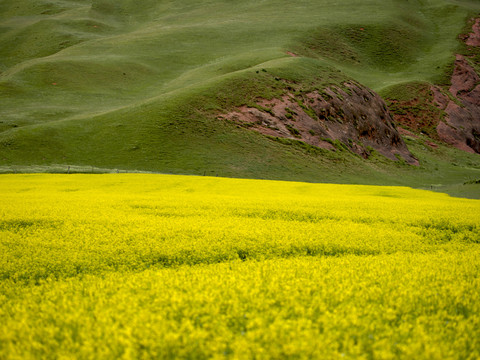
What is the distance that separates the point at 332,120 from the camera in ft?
186

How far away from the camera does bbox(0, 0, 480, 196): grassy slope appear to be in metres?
42.3

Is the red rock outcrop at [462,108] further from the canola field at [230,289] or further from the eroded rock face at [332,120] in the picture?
the canola field at [230,289]

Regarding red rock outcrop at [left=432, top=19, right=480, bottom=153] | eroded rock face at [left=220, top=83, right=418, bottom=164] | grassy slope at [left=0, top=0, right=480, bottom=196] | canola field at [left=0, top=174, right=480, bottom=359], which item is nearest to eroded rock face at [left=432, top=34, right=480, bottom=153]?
red rock outcrop at [left=432, top=19, right=480, bottom=153]

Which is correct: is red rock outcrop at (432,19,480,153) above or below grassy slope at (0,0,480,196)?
below

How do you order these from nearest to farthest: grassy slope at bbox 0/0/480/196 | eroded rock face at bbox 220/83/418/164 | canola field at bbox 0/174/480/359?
canola field at bbox 0/174/480/359
grassy slope at bbox 0/0/480/196
eroded rock face at bbox 220/83/418/164

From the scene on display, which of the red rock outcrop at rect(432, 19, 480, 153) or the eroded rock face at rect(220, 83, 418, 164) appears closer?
the eroded rock face at rect(220, 83, 418, 164)

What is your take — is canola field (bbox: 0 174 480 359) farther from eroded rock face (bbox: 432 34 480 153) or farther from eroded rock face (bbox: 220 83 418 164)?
eroded rock face (bbox: 432 34 480 153)

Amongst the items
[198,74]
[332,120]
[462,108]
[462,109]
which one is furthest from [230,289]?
[462,108]

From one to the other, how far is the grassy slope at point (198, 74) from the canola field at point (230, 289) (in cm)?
3063

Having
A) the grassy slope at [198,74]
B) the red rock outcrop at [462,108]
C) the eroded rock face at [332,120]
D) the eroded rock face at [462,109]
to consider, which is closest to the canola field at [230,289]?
the grassy slope at [198,74]

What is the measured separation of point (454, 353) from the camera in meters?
3.27

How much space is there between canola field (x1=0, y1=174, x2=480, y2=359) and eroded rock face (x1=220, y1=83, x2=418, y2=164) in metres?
42.6

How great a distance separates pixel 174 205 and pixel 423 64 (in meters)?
134

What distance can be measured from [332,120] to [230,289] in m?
56.1
